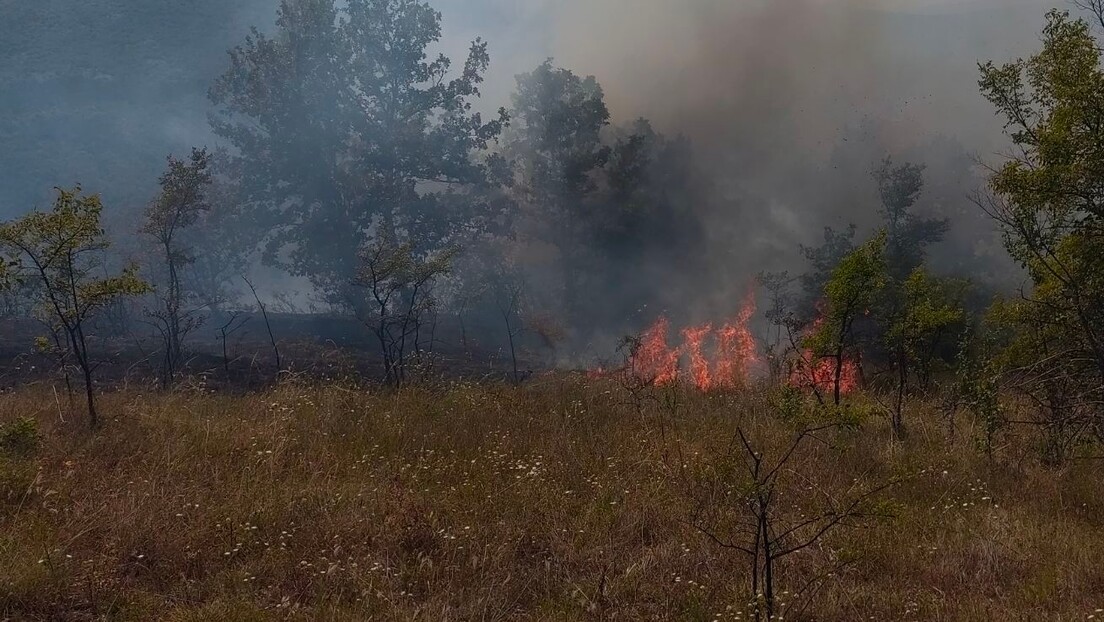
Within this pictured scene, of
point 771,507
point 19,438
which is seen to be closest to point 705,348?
point 771,507

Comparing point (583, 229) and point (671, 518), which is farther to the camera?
point (583, 229)

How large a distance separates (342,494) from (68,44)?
206ft

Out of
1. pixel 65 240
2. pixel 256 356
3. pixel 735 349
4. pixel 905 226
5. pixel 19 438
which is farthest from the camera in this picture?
pixel 735 349

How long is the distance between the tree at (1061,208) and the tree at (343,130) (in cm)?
1823

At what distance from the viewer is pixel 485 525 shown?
455cm

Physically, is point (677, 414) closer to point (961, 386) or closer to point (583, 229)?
point (961, 386)

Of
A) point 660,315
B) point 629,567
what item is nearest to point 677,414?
point 629,567

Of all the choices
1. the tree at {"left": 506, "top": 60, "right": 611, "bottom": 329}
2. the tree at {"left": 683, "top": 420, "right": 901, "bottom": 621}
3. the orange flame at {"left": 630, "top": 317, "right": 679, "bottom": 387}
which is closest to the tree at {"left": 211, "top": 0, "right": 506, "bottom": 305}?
the tree at {"left": 506, "top": 60, "right": 611, "bottom": 329}

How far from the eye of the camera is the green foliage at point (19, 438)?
557 cm

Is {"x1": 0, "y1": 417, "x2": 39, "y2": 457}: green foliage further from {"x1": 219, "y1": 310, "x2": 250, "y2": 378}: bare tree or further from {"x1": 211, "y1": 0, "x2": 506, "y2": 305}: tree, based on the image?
{"x1": 211, "y1": 0, "x2": 506, "y2": 305}: tree

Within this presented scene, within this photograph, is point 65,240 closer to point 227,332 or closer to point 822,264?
point 227,332

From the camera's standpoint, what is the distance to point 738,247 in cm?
3152

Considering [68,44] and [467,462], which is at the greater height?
[68,44]

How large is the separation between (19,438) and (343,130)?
18729 millimetres
